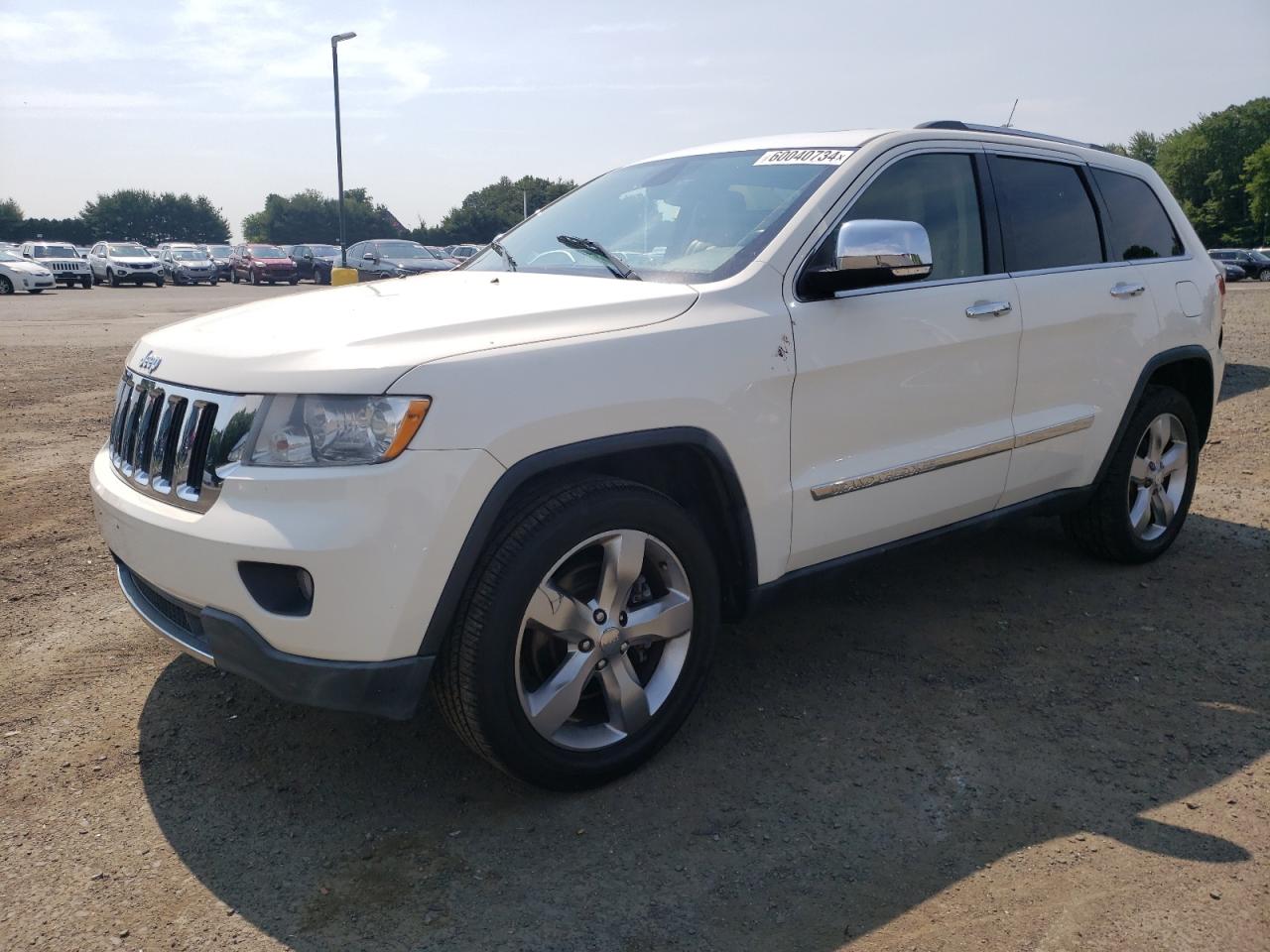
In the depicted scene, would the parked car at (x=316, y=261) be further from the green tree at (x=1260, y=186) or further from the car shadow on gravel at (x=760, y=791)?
the green tree at (x=1260, y=186)

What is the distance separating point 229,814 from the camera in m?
2.88

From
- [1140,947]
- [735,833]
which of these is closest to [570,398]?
[735,833]

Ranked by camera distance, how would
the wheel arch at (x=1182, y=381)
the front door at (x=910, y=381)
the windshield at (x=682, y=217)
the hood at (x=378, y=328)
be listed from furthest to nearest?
the wheel arch at (x=1182, y=381), the windshield at (x=682, y=217), the front door at (x=910, y=381), the hood at (x=378, y=328)

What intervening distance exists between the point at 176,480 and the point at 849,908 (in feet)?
6.54

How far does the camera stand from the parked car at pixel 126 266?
119 feet

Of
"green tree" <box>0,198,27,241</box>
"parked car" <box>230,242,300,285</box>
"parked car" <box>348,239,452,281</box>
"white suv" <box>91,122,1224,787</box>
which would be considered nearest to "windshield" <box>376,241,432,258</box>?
"parked car" <box>348,239,452,281</box>

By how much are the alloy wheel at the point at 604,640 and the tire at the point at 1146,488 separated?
244cm

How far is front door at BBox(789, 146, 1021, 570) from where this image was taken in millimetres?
3273

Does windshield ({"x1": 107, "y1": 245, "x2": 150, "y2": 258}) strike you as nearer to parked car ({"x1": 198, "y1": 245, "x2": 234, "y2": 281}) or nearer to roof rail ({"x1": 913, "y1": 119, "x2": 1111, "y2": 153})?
parked car ({"x1": 198, "y1": 245, "x2": 234, "y2": 281})

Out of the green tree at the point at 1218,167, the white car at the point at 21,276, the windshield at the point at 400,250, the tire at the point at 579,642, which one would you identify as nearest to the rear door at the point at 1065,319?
the tire at the point at 579,642

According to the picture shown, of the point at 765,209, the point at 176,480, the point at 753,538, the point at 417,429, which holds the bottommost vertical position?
the point at 753,538

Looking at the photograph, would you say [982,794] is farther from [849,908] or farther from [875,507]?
[875,507]

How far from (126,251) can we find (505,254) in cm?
3805

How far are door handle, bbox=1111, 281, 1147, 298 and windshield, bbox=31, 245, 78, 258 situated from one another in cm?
3684
